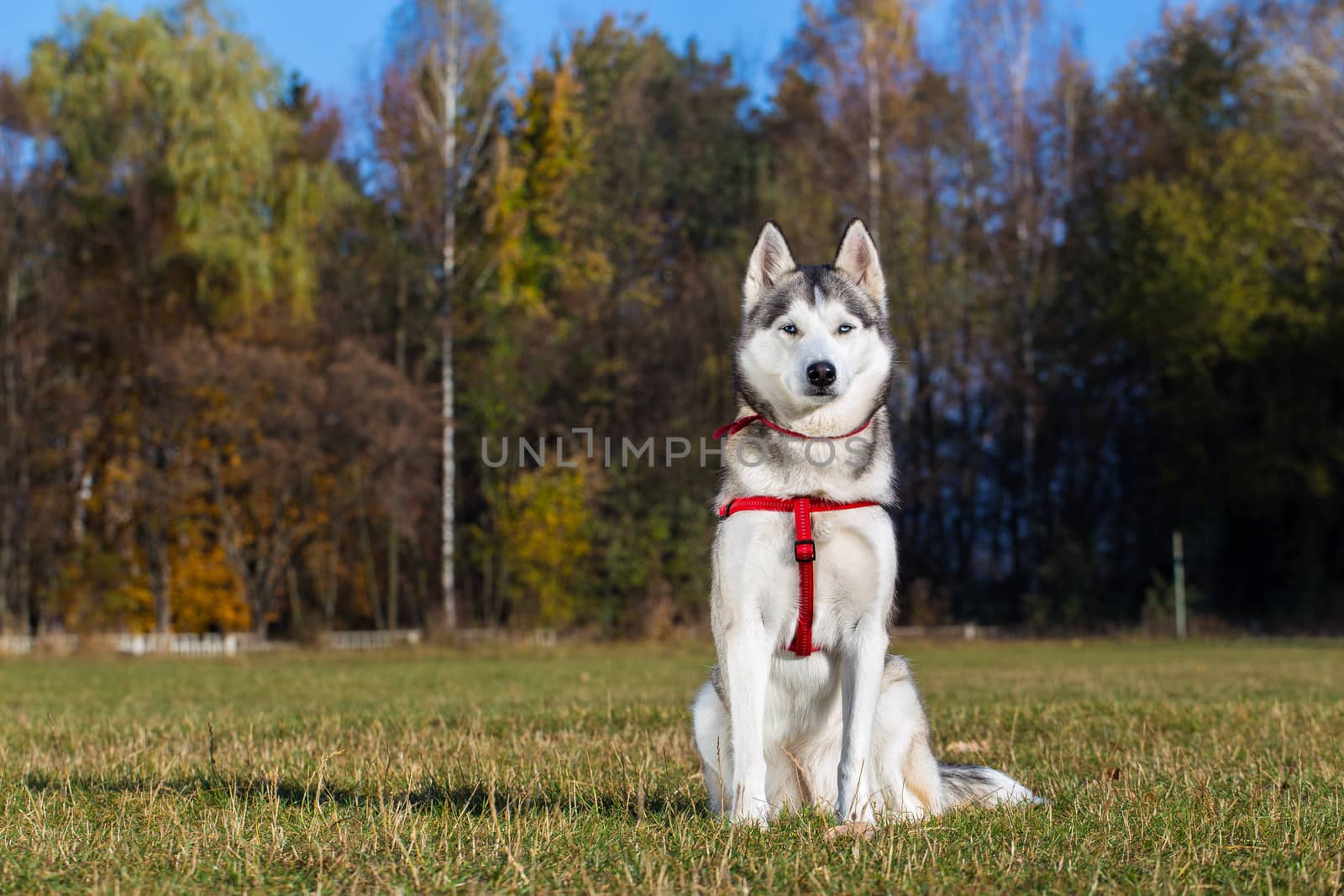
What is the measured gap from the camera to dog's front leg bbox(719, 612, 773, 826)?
4.50 metres

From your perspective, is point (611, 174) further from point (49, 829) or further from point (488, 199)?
point (49, 829)

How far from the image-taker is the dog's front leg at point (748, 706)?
4.50 meters

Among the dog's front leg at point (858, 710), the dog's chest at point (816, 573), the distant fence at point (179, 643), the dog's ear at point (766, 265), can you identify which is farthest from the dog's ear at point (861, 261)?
the distant fence at point (179, 643)

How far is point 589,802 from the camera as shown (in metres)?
5.16

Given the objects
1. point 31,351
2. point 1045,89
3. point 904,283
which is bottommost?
point 31,351

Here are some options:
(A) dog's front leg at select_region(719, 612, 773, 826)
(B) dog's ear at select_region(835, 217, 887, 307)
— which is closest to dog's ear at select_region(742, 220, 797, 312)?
(B) dog's ear at select_region(835, 217, 887, 307)

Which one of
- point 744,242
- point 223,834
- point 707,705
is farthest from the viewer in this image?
point 744,242

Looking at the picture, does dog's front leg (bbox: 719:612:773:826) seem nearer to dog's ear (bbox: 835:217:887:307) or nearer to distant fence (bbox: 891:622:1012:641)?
dog's ear (bbox: 835:217:887:307)

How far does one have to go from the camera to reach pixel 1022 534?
110 ft

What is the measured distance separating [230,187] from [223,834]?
Result: 2699cm

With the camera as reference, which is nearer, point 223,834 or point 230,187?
point 223,834

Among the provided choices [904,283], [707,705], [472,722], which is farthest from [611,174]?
[707,705]

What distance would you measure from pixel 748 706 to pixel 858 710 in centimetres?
39

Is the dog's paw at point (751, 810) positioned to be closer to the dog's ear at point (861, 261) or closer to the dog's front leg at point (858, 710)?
the dog's front leg at point (858, 710)
